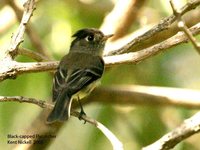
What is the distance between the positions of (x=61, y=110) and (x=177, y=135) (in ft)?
4.05

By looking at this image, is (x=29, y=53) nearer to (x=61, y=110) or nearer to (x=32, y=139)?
(x=61, y=110)

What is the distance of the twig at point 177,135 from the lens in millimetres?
2369

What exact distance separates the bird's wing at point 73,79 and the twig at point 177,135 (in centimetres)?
141

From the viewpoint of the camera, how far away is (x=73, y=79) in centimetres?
387

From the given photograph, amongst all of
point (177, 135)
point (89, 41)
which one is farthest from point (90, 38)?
point (177, 135)

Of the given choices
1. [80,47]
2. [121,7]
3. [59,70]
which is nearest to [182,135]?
[59,70]

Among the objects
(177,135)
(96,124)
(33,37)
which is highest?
(33,37)

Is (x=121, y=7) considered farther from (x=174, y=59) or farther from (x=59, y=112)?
(x=59, y=112)

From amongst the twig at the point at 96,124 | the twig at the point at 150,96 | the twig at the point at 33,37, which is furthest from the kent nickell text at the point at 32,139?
the twig at the point at 96,124

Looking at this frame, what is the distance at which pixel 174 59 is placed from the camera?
5.66 m

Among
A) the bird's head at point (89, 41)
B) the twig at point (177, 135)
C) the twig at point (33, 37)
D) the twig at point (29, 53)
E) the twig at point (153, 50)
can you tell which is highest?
the twig at point (33, 37)

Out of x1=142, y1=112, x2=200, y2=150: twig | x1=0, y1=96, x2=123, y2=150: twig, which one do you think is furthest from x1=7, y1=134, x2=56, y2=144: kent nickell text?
x1=142, y1=112, x2=200, y2=150: twig

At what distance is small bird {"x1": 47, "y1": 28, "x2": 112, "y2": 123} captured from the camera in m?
3.54

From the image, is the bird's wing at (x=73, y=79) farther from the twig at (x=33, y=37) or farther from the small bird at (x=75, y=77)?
the twig at (x=33, y=37)
